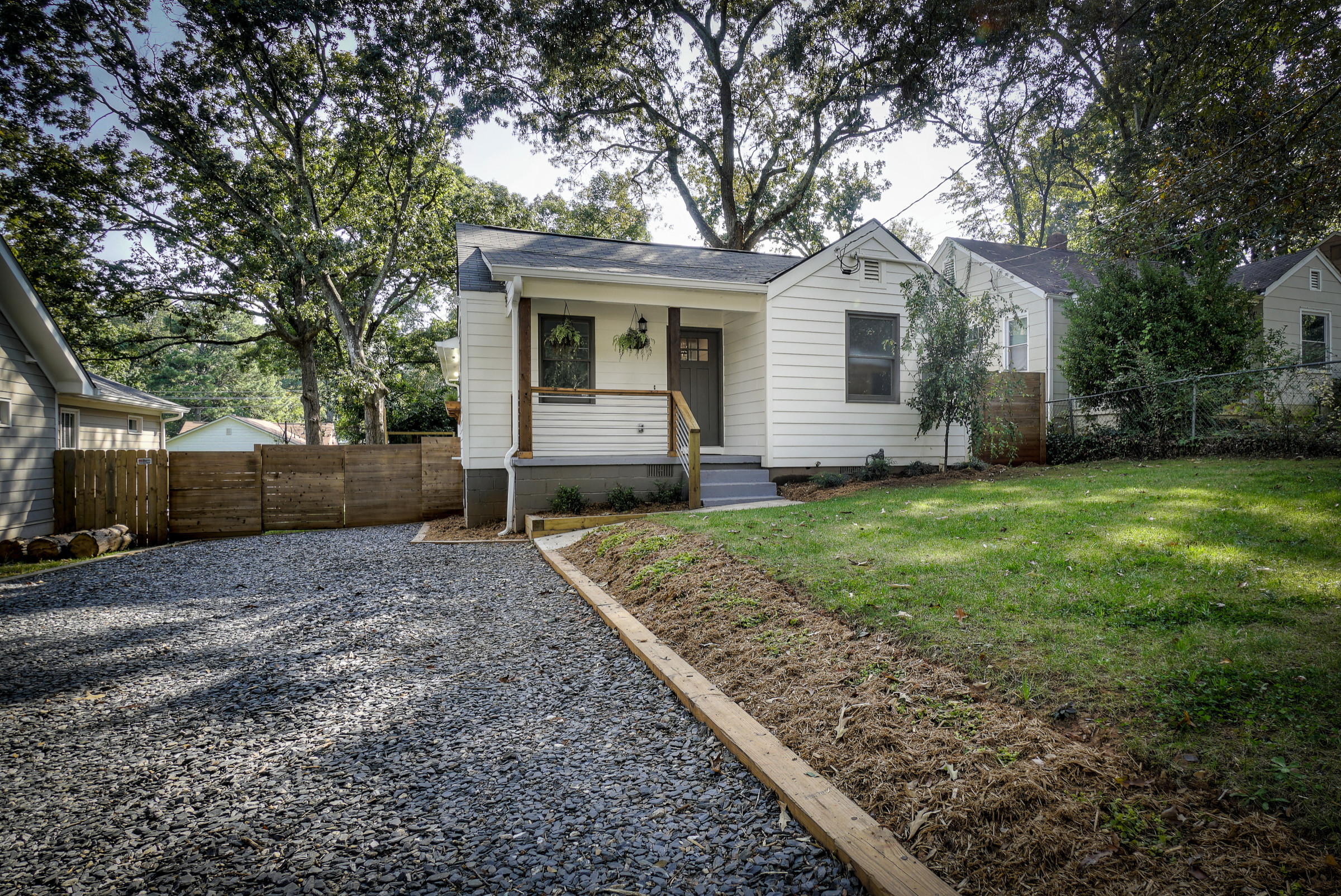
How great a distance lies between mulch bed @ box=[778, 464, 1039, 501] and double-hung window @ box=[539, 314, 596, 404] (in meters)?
3.51

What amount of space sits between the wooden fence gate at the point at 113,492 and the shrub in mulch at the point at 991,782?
35.1 feet

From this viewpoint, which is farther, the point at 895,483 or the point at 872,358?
the point at 872,358

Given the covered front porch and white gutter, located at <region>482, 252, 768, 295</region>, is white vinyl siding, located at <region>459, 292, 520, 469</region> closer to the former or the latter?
the covered front porch

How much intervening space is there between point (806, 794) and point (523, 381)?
7122 mm

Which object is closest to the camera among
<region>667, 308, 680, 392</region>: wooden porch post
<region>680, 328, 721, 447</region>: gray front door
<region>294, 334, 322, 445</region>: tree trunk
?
<region>667, 308, 680, 392</region>: wooden porch post

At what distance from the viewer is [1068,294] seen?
47.3ft

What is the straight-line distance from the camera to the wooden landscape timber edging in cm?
164

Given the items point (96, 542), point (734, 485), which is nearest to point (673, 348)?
point (734, 485)

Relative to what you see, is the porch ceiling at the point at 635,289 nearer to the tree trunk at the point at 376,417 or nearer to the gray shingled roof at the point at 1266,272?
the tree trunk at the point at 376,417

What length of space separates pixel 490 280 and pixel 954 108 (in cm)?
803

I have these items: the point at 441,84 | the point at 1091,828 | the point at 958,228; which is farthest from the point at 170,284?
the point at 958,228

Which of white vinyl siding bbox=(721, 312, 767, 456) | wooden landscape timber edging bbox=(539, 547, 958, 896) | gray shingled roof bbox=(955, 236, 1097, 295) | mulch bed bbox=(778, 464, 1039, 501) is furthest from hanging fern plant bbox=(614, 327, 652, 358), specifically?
gray shingled roof bbox=(955, 236, 1097, 295)

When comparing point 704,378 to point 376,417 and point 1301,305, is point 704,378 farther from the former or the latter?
point 1301,305

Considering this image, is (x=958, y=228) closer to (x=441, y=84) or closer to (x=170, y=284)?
(x=441, y=84)
